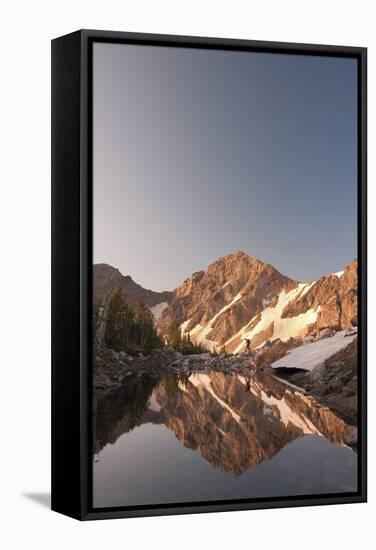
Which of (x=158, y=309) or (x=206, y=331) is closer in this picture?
(x=158, y=309)

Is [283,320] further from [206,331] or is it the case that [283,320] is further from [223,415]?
[223,415]

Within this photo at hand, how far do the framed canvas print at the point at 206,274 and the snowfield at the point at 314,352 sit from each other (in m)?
0.01

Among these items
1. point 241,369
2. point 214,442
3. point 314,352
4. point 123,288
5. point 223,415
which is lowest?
point 214,442

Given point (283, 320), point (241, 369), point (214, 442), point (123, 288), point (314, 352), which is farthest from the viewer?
point (314, 352)

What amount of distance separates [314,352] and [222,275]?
37.8 inches

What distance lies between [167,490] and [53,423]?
3.02 ft

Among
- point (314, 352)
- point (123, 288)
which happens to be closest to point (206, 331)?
point (123, 288)

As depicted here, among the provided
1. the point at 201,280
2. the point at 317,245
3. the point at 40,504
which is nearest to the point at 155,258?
the point at 201,280

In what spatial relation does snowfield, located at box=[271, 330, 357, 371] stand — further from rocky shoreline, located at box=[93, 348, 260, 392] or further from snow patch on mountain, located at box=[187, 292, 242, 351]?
snow patch on mountain, located at box=[187, 292, 242, 351]

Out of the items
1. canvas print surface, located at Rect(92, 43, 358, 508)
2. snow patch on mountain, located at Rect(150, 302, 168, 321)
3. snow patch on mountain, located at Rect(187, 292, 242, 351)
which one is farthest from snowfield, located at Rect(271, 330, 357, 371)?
snow patch on mountain, located at Rect(150, 302, 168, 321)

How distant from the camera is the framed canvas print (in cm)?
999

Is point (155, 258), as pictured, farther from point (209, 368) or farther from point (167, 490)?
point (167, 490)

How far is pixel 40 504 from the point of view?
10.5 metres

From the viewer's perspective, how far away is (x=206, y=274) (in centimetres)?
1029
